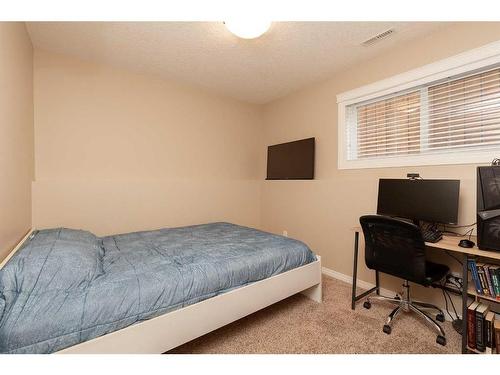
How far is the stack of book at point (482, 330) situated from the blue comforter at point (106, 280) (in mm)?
1135

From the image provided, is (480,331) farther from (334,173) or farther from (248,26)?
(248,26)

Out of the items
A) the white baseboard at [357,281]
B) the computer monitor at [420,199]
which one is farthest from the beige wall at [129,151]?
the computer monitor at [420,199]

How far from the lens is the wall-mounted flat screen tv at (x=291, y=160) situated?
129 inches

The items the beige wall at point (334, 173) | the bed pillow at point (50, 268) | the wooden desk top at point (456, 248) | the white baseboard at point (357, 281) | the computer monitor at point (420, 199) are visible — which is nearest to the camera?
the bed pillow at point (50, 268)

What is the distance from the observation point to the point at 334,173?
9.91 ft

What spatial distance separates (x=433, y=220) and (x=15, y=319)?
2.70 meters

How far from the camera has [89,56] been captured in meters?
2.58

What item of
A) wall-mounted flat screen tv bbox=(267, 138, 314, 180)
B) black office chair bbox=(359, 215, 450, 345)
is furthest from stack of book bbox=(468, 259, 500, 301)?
wall-mounted flat screen tv bbox=(267, 138, 314, 180)

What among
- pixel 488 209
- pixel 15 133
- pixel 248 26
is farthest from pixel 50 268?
pixel 488 209

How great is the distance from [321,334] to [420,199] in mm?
1391

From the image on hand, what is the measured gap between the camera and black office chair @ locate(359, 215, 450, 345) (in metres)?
1.75

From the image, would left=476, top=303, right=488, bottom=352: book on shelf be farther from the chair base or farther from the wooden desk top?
the wooden desk top

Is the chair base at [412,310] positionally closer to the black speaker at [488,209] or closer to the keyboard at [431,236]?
the keyboard at [431,236]
